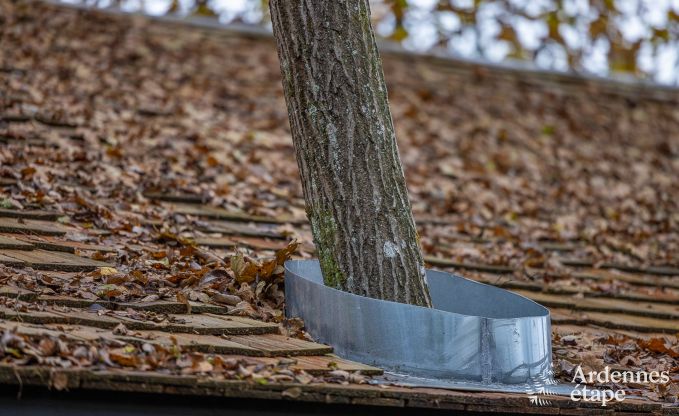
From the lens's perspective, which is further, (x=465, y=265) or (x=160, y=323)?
(x=465, y=265)

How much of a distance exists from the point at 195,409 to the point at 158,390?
0.73ft

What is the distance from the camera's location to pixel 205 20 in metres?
10.2

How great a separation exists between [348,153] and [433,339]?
0.79 metres

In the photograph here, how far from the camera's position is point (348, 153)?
11.9 ft

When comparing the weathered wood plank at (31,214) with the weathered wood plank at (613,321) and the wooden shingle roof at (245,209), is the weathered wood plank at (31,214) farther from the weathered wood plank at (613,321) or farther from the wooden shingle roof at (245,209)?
the weathered wood plank at (613,321)

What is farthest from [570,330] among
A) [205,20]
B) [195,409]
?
[205,20]

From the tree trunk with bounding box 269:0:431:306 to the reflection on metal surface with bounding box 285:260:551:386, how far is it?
0.16m

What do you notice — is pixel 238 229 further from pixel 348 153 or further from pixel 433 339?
pixel 433 339

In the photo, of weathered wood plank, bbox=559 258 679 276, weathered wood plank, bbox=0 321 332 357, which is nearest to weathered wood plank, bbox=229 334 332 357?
weathered wood plank, bbox=0 321 332 357

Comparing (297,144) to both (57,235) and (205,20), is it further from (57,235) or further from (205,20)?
(205,20)

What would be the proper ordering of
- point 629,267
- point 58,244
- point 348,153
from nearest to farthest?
point 348,153 → point 58,244 → point 629,267

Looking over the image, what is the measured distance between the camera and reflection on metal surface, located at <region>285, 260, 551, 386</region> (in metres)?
3.43


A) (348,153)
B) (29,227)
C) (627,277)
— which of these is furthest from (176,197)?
(627,277)

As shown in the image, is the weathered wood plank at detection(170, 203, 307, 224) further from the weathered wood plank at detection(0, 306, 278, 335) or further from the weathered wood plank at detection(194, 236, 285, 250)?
the weathered wood plank at detection(0, 306, 278, 335)
